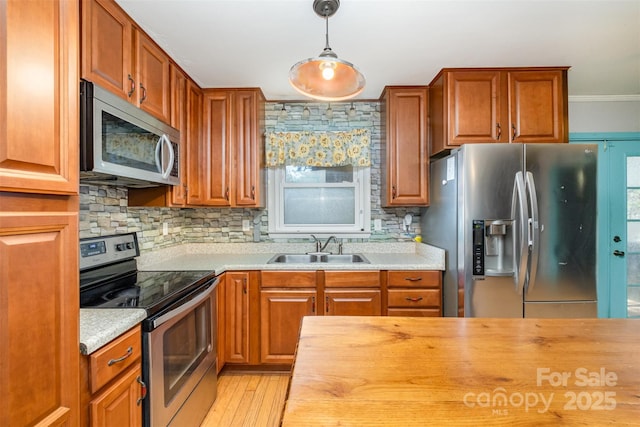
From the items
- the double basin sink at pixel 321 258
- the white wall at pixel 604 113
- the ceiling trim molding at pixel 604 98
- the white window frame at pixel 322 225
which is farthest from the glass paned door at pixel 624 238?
the double basin sink at pixel 321 258

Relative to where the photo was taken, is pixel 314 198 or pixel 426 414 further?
pixel 314 198

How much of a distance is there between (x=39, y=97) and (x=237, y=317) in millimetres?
1861

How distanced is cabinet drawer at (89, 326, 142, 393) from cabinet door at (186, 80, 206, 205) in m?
1.36

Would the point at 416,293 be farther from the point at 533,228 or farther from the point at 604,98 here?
the point at 604,98

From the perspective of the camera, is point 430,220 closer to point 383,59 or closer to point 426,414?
point 383,59

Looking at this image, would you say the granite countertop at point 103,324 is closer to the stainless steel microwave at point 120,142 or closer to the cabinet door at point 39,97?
the cabinet door at point 39,97

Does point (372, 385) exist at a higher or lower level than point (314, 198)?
lower

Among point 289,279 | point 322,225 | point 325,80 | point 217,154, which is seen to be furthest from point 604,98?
point 217,154

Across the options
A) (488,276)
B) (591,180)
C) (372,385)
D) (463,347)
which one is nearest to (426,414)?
(372,385)

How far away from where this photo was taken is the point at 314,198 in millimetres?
2955

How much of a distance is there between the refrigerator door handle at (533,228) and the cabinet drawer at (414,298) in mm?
616

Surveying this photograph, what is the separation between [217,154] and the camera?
2572 millimetres

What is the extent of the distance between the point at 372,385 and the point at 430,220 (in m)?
2.10

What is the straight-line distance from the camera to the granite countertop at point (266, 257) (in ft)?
7.48
